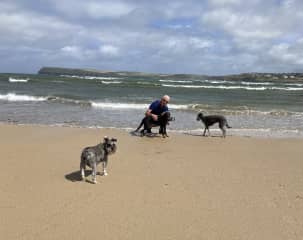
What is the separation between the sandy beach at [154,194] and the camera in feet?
14.6

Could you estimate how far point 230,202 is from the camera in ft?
17.5

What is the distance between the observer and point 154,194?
556 centimetres

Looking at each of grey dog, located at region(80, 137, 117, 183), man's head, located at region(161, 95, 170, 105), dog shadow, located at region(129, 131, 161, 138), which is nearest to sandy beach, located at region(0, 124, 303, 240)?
grey dog, located at region(80, 137, 117, 183)

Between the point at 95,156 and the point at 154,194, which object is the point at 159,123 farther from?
the point at 154,194

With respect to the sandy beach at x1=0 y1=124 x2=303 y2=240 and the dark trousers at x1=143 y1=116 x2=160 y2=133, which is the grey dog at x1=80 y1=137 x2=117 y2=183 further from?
the dark trousers at x1=143 y1=116 x2=160 y2=133

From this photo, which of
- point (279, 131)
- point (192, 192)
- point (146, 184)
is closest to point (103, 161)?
point (146, 184)

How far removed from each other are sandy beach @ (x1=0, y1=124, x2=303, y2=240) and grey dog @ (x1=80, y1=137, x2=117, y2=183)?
190mm

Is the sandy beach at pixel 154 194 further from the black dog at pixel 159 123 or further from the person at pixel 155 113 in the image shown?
the person at pixel 155 113

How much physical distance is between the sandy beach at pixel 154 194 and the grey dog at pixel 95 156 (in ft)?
0.62

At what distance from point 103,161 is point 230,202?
2.16 metres

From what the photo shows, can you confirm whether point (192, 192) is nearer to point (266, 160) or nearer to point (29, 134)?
point (266, 160)

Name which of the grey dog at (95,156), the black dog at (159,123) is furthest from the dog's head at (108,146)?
the black dog at (159,123)

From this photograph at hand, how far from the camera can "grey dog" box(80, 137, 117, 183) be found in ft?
20.3

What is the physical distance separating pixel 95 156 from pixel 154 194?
1.23 meters
